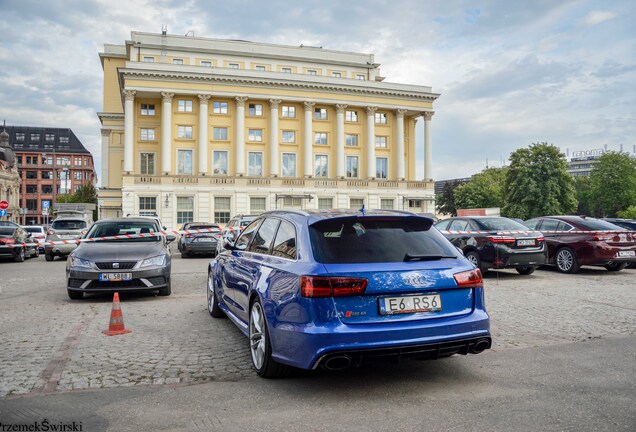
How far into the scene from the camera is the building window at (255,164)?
2514 inches

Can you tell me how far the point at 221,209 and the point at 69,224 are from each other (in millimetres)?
35487

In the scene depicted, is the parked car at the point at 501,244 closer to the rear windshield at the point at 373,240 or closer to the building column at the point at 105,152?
the rear windshield at the point at 373,240

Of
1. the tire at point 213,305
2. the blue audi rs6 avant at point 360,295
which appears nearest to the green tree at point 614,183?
the tire at point 213,305

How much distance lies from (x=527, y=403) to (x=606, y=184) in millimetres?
96633

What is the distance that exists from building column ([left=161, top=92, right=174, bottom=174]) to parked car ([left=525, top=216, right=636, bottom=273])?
1972 inches

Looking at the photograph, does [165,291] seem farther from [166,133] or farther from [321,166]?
[321,166]

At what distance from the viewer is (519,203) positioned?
229ft

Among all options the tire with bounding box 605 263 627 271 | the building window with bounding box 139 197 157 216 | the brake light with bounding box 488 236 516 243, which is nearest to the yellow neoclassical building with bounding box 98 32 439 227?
the building window with bounding box 139 197 157 216

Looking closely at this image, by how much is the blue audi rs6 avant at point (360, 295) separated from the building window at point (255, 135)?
5994cm

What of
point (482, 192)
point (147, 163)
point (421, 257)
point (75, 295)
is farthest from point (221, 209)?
point (421, 257)

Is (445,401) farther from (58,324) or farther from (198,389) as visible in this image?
(58,324)

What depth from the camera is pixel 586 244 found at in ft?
45.2

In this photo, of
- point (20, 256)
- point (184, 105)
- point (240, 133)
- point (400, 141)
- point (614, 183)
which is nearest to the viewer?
point (20, 256)

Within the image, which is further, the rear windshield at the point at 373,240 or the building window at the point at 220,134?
the building window at the point at 220,134
